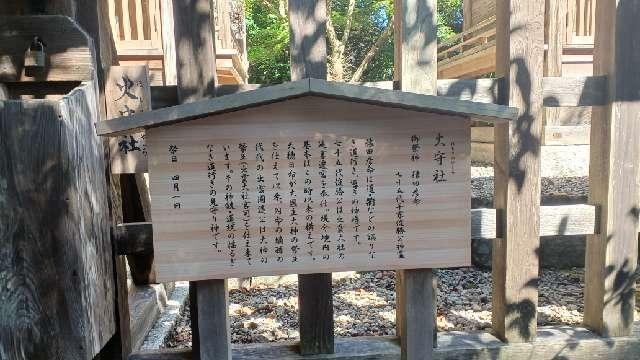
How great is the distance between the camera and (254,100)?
1.88 m

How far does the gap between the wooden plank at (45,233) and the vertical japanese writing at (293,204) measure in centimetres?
93

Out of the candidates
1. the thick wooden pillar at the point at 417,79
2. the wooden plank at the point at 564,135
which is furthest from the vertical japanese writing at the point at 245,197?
the wooden plank at the point at 564,135

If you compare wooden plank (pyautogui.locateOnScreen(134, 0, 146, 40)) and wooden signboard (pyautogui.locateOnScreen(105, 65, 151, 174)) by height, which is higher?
wooden plank (pyautogui.locateOnScreen(134, 0, 146, 40))

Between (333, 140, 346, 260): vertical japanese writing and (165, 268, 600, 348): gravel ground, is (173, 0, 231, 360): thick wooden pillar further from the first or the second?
(165, 268, 600, 348): gravel ground

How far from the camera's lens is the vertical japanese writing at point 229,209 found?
6.56ft

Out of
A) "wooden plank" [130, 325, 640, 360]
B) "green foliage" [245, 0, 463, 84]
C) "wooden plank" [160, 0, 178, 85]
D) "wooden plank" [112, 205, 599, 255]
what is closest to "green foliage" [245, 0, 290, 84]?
"green foliage" [245, 0, 463, 84]

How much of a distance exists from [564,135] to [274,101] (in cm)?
633

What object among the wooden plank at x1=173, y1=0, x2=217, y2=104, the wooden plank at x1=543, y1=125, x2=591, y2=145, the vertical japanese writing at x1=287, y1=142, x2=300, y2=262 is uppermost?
the wooden plank at x1=173, y1=0, x2=217, y2=104

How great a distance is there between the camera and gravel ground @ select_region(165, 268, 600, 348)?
3650 mm

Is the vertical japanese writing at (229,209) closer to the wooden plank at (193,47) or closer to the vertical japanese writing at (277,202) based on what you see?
the vertical japanese writing at (277,202)

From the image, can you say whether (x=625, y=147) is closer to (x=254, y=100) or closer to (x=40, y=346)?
(x=254, y=100)

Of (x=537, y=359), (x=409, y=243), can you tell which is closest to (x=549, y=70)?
(x=537, y=359)

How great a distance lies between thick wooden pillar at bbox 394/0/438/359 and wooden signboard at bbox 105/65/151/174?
136cm

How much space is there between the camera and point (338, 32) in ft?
76.0
